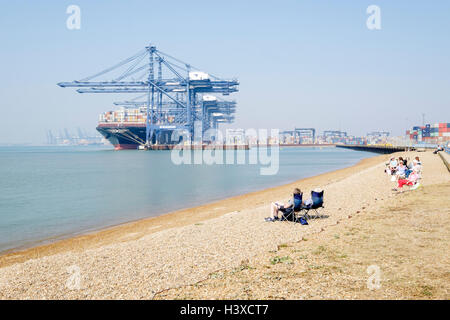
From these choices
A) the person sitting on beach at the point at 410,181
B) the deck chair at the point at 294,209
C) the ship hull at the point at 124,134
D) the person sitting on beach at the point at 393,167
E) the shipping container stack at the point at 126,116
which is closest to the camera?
the deck chair at the point at 294,209

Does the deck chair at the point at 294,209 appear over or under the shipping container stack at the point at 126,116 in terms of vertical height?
under

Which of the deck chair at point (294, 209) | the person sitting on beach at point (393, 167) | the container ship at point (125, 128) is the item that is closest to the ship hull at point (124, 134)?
the container ship at point (125, 128)

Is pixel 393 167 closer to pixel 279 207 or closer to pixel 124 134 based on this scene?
pixel 279 207

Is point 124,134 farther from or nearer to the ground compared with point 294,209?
farther from the ground

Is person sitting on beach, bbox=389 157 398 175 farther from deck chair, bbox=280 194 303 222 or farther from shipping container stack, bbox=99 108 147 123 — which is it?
shipping container stack, bbox=99 108 147 123

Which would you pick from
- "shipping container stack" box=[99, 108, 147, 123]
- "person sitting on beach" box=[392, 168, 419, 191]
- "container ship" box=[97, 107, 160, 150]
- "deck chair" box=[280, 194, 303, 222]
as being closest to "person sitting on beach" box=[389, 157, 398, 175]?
"person sitting on beach" box=[392, 168, 419, 191]

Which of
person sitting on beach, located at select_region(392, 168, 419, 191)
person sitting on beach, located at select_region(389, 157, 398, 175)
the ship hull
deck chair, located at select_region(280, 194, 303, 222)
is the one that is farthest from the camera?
the ship hull

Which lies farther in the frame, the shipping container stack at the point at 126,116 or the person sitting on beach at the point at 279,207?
the shipping container stack at the point at 126,116

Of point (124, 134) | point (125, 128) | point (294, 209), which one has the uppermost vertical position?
point (125, 128)

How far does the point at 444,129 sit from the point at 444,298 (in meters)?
143

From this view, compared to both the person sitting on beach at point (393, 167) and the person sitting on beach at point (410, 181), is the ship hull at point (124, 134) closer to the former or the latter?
the person sitting on beach at point (393, 167)

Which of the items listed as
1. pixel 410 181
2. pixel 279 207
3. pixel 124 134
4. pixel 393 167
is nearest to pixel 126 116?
pixel 124 134
